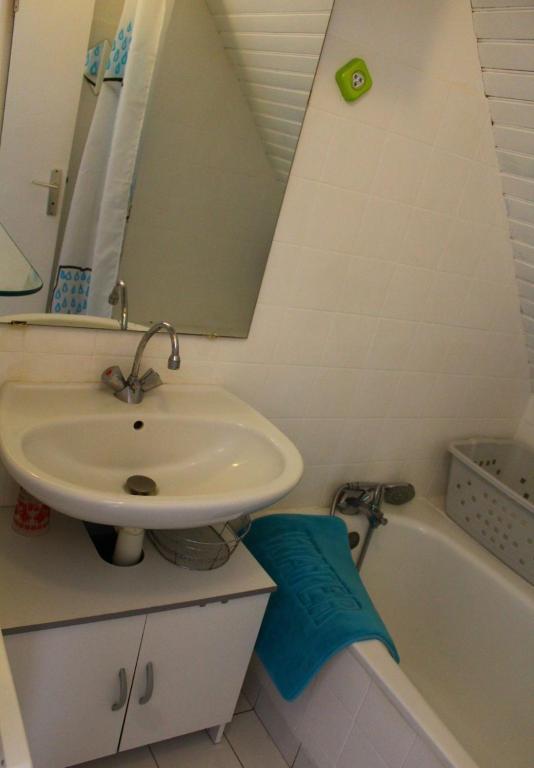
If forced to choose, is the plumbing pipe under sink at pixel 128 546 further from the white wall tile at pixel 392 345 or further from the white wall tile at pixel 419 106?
the white wall tile at pixel 419 106

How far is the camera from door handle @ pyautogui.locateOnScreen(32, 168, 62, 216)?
1259mm

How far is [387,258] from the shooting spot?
178cm

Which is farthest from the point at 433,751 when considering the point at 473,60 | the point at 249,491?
the point at 473,60

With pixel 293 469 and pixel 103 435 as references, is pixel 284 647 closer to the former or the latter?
pixel 293 469

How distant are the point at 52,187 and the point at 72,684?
1015mm

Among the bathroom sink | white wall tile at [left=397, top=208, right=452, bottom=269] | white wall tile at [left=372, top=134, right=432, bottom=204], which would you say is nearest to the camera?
the bathroom sink

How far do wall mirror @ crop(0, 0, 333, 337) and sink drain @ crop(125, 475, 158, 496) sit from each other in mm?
368

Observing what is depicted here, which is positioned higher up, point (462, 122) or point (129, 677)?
point (462, 122)

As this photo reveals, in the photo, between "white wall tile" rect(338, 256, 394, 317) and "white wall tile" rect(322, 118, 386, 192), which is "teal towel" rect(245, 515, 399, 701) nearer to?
"white wall tile" rect(338, 256, 394, 317)

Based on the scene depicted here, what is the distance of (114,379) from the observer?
1451 mm

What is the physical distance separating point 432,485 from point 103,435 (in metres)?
1.35

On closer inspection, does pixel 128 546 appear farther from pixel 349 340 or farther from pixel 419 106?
pixel 419 106

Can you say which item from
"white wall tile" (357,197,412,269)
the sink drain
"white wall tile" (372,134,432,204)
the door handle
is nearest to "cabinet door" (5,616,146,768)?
the sink drain

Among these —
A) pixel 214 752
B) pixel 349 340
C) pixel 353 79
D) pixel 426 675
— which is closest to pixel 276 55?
pixel 353 79
